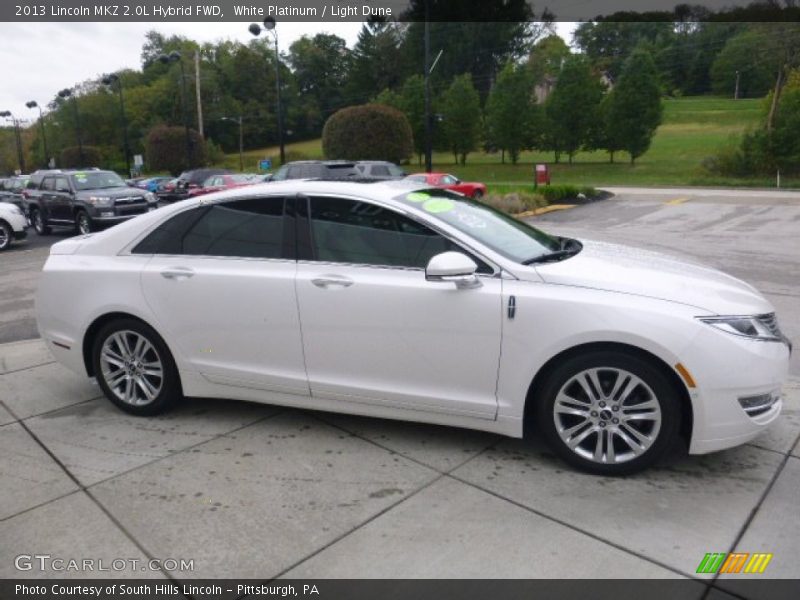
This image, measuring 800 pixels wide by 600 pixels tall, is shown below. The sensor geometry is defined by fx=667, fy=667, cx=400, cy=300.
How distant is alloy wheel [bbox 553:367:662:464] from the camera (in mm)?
3412

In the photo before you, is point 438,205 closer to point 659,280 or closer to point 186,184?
point 659,280

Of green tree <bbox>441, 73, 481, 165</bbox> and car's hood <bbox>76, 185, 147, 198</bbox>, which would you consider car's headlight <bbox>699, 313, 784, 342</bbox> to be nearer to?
car's hood <bbox>76, 185, 147, 198</bbox>

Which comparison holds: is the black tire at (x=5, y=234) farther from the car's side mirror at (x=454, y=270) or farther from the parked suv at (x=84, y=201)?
the car's side mirror at (x=454, y=270)

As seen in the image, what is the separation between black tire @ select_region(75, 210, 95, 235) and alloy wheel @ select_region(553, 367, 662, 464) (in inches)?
627

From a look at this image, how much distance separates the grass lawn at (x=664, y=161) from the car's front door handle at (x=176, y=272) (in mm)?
30785

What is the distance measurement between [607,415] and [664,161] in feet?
148

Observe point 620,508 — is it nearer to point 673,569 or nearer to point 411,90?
point 673,569

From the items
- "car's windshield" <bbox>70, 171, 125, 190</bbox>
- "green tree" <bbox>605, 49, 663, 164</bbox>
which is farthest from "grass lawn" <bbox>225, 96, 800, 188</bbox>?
"car's windshield" <bbox>70, 171, 125, 190</bbox>

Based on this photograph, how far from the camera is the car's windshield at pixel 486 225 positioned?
388 centimetres

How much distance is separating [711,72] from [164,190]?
8424 centimetres

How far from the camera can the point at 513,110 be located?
49.1m

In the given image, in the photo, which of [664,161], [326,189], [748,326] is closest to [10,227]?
[326,189]
